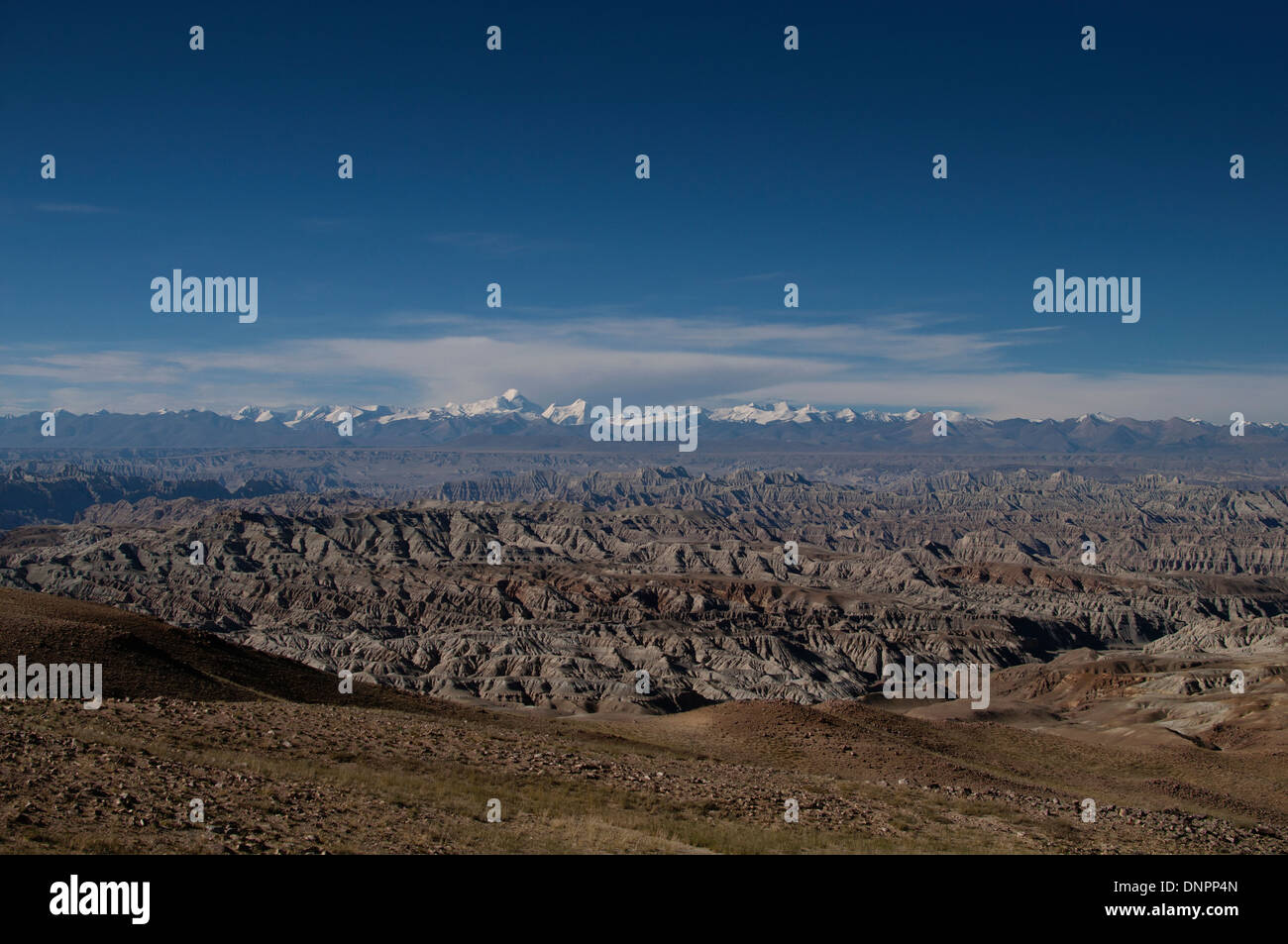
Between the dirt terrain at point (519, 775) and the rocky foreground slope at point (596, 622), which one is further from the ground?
the dirt terrain at point (519, 775)

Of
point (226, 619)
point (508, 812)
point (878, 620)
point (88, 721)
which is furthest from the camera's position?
point (878, 620)

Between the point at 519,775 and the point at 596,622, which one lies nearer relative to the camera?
the point at 519,775

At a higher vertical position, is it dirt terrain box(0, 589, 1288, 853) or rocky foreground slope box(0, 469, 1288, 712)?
dirt terrain box(0, 589, 1288, 853)

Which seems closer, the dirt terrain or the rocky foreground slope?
the dirt terrain

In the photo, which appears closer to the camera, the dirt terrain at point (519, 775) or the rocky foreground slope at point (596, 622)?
the dirt terrain at point (519, 775)

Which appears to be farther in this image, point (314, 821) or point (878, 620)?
point (878, 620)

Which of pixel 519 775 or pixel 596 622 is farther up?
pixel 519 775
